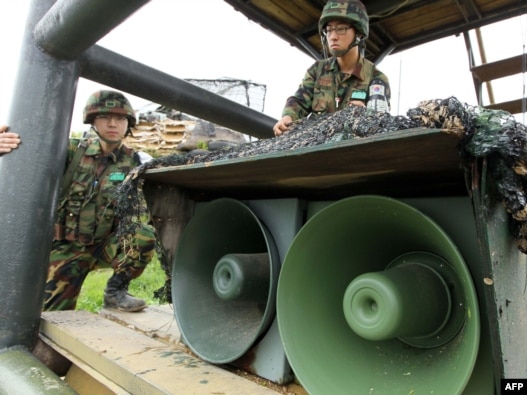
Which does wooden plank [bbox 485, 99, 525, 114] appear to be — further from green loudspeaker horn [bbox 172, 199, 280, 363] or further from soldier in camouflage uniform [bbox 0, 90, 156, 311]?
soldier in camouflage uniform [bbox 0, 90, 156, 311]

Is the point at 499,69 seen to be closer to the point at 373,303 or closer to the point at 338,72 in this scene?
the point at 338,72

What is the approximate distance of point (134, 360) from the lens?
1539 mm

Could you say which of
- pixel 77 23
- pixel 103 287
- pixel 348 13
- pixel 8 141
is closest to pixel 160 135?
pixel 103 287

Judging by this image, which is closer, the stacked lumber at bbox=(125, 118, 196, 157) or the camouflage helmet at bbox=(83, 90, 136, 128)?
the camouflage helmet at bbox=(83, 90, 136, 128)

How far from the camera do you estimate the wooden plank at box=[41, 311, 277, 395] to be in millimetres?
1335

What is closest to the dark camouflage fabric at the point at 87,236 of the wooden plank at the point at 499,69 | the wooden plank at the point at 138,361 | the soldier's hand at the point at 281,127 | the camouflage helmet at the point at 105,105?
the camouflage helmet at the point at 105,105

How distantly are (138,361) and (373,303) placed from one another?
896mm

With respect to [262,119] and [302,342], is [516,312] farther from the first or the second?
[262,119]

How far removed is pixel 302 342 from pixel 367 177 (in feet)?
1.81

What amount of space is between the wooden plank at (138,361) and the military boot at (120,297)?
0.40 meters

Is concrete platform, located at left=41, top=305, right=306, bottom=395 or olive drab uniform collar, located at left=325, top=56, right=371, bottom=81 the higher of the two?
olive drab uniform collar, located at left=325, top=56, right=371, bottom=81

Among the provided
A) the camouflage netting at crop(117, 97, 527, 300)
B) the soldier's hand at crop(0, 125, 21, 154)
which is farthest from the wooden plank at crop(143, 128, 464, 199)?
the soldier's hand at crop(0, 125, 21, 154)

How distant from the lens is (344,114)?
4.51 feet

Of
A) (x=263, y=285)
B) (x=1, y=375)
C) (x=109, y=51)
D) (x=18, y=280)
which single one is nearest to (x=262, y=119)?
(x=109, y=51)
